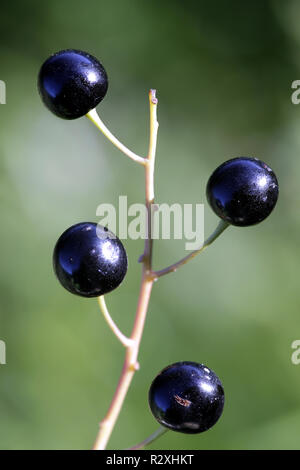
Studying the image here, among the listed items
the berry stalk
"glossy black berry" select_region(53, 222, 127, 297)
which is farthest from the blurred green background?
"glossy black berry" select_region(53, 222, 127, 297)

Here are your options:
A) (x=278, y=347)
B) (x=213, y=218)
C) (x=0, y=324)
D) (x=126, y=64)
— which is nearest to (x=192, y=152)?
(x=213, y=218)

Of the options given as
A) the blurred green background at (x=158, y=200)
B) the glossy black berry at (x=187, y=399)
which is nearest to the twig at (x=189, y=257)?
the glossy black berry at (x=187, y=399)

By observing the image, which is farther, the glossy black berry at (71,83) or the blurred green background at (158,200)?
the blurred green background at (158,200)

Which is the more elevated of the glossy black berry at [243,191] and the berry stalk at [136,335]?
the glossy black berry at [243,191]

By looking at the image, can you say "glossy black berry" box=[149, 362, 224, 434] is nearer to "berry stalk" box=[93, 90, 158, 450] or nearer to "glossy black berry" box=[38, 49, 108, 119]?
"berry stalk" box=[93, 90, 158, 450]

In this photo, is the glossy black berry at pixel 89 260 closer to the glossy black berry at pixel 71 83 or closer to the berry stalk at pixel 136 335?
the berry stalk at pixel 136 335

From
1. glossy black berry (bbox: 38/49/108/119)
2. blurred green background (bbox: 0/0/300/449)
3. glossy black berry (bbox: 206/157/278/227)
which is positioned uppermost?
glossy black berry (bbox: 38/49/108/119)

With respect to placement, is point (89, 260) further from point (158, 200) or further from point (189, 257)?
point (158, 200)

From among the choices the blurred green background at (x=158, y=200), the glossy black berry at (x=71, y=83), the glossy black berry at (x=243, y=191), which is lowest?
the blurred green background at (x=158, y=200)
